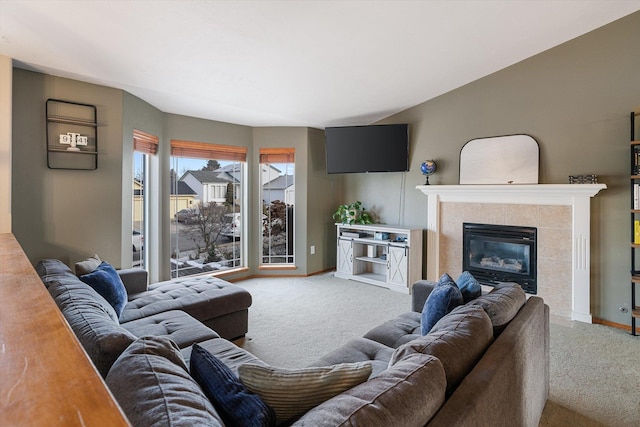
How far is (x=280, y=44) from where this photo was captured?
→ 2.78m

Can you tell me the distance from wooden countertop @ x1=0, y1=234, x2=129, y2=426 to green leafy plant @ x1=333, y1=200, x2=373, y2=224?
4.56m

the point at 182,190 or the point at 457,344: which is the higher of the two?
the point at 182,190

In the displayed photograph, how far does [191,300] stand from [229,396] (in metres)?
1.98

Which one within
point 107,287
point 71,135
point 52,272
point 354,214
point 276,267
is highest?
point 71,135

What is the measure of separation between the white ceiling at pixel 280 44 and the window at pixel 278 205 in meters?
1.13

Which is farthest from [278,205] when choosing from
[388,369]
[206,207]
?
[388,369]

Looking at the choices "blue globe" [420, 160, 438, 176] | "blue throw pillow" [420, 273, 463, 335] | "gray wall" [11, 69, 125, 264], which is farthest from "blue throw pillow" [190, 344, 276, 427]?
"blue globe" [420, 160, 438, 176]

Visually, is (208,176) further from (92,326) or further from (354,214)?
(92,326)

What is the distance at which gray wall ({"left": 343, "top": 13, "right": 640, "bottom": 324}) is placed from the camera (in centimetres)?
334

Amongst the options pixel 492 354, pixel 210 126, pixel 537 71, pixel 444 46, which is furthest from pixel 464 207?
pixel 210 126

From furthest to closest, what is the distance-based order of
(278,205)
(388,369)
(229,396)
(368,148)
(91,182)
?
(278,205) → (368,148) → (91,182) → (388,369) → (229,396)

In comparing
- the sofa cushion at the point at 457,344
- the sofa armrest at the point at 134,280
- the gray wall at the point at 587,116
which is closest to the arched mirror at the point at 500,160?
the gray wall at the point at 587,116

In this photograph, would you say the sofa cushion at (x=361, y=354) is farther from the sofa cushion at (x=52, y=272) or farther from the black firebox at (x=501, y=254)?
the black firebox at (x=501, y=254)

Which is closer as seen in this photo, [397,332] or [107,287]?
[397,332]
